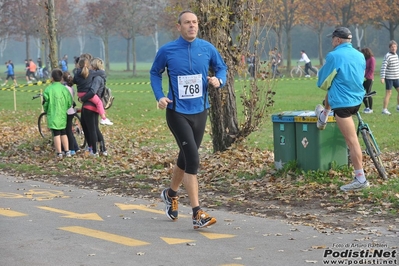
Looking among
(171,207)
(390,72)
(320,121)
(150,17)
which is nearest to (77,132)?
(320,121)

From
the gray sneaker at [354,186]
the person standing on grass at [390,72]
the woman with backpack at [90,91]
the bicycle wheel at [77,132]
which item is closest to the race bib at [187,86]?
the gray sneaker at [354,186]

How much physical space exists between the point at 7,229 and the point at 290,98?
22.6 metres

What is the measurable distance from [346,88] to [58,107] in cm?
684

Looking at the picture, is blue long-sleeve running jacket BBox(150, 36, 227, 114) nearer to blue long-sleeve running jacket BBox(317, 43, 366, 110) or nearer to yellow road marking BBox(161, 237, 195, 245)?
yellow road marking BBox(161, 237, 195, 245)

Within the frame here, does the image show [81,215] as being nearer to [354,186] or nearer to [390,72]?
[354,186]

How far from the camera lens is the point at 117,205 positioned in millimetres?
10156

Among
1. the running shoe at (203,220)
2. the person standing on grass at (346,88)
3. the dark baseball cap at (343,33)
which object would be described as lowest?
the running shoe at (203,220)

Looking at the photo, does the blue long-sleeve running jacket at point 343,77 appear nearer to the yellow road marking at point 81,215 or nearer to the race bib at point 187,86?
the race bib at point 187,86

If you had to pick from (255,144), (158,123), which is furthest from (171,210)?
(158,123)

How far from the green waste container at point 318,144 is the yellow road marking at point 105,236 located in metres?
3.57

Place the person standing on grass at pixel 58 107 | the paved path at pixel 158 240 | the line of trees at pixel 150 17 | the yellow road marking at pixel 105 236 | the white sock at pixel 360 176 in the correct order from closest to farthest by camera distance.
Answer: the paved path at pixel 158 240
the yellow road marking at pixel 105 236
the white sock at pixel 360 176
the person standing on grass at pixel 58 107
the line of trees at pixel 150 17

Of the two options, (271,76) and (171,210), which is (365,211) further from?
(271,76)

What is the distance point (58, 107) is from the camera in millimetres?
15359

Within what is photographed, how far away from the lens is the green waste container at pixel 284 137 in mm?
11164
